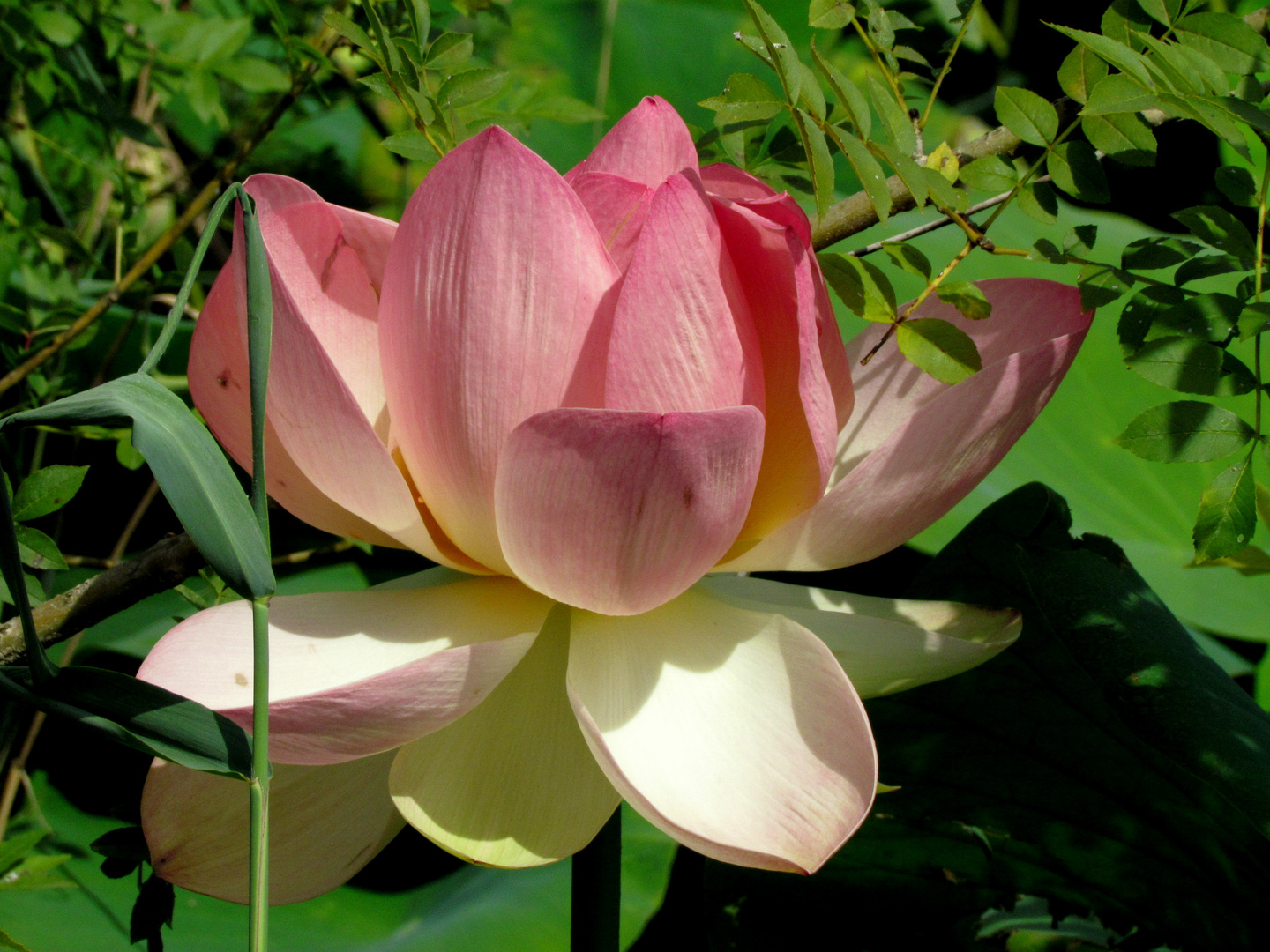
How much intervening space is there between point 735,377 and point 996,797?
273 mm

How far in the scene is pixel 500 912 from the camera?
608 mm

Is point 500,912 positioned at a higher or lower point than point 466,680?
lower

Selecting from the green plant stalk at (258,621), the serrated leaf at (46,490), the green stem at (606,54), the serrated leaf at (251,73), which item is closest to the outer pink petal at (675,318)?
the green plant stalk at (258,621)

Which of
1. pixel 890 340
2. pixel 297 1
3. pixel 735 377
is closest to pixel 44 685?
pixel 735 377

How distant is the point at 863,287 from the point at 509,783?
0.20 meters

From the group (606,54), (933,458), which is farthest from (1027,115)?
(606,54)

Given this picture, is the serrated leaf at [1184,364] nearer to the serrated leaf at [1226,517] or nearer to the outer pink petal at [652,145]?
the serrated leaf at [1226,517]

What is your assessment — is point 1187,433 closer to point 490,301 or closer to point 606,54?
point 490,301

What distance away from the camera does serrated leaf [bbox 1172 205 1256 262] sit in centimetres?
34

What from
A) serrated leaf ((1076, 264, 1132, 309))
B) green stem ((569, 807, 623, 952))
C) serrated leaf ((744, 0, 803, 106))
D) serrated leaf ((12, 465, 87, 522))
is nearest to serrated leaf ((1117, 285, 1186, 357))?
serrated leaf ((1076, 264, 1132, 309))

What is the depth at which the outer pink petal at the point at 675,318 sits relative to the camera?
0.31 meters

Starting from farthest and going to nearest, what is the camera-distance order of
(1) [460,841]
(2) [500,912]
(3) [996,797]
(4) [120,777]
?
(4) [120,777] < (2) [500,912] < (3) [996,797] < (1) [460,841]

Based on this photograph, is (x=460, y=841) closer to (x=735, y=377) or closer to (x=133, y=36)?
(x=735, y=377)

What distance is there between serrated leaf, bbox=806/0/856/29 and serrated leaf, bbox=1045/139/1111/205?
84 mm
